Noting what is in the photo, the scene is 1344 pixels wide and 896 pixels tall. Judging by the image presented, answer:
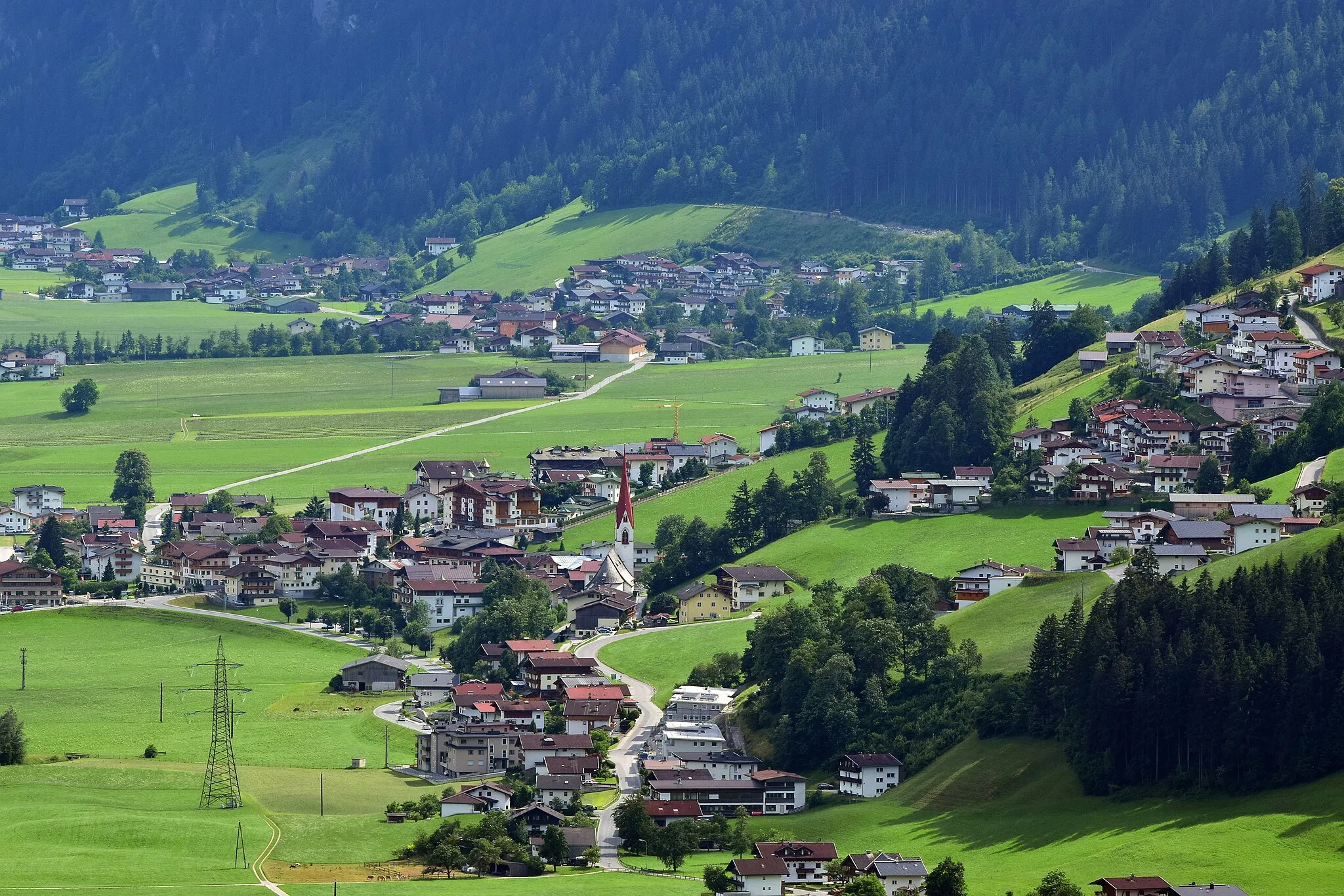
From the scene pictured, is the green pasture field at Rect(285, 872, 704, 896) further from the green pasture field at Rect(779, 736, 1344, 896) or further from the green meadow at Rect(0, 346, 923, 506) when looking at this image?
the green meadow at Rect(0, 346, 923, 506)

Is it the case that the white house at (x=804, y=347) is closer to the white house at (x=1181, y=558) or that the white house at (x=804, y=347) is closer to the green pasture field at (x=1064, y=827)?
the white house at (x=1181, y=558)

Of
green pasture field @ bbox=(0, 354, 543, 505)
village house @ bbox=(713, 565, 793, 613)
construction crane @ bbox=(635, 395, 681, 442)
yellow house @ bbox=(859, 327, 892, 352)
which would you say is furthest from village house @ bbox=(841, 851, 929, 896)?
yellow house @ bbox=(859, 327, 892, 352)

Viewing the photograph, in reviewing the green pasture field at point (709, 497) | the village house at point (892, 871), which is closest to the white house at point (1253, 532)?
the green pasture field at point (709, 497)

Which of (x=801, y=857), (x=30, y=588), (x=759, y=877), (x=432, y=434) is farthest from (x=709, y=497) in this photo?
(x=759, y=877)

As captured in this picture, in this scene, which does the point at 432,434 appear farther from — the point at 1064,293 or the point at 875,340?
the point at 1064,293

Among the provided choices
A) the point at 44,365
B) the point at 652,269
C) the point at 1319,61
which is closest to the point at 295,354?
the point at 44,365

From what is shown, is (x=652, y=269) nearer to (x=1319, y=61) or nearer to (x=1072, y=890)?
(x=1319, y=61)
